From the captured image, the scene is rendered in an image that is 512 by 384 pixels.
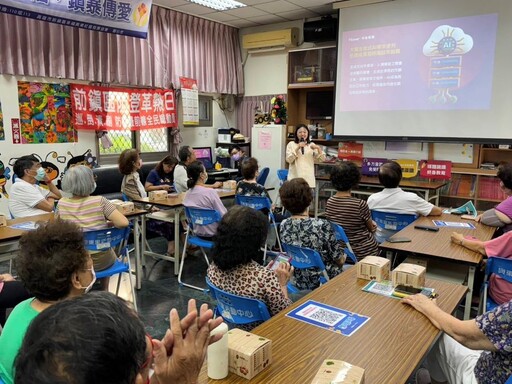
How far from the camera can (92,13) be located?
174 inches

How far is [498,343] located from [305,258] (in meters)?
1.34

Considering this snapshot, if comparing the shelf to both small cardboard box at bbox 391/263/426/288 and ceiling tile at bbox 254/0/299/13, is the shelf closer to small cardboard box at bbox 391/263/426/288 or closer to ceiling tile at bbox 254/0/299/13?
ceiling tile at bbox 254/0/299/13

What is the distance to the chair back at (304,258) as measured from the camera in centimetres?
251

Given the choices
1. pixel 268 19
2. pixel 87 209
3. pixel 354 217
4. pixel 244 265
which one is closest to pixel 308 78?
pixel 268 19

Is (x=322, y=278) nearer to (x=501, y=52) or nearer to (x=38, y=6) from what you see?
(x=38, y=6)

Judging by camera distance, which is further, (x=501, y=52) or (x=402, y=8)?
(x=402, y=8)

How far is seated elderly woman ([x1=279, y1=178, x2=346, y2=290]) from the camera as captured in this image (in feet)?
8.50

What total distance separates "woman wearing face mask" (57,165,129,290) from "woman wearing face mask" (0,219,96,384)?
56.9 inches

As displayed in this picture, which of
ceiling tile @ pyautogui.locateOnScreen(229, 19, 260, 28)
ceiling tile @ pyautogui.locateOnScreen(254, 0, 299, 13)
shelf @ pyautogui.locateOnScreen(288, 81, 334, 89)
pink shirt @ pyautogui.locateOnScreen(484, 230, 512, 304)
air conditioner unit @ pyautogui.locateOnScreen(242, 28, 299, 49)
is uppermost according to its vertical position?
ceiling tile @ pyautogui.locateOnScreen(229, 19, 260, 28)

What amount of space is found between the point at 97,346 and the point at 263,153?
6766 mm

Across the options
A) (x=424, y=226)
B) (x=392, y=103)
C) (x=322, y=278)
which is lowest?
(x=322, y=278)

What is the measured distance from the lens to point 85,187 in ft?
9.71

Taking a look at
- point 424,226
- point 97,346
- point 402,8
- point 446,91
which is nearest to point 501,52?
point 446,91

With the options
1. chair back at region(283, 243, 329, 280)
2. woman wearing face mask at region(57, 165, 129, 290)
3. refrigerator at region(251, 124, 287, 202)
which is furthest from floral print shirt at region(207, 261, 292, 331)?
refrigerator at region(251, 124, 287, 202)
